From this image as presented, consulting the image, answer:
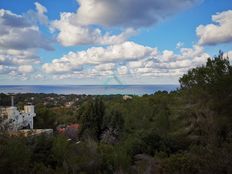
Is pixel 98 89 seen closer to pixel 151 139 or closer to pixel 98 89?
pixel 98 89

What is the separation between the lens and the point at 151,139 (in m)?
20.3

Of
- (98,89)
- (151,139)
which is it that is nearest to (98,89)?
(98,89)

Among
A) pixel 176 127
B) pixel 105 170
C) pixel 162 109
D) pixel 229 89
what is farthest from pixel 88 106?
pixel 105 170

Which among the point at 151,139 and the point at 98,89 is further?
the point at 98,89

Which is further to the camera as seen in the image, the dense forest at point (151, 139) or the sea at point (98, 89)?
the sea at point (98, 89)

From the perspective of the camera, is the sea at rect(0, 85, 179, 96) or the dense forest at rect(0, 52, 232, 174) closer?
the dense forest at rect(0, 52, 232, 174)

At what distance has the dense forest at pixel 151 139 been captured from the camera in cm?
927

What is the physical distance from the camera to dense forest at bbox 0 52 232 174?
30.4ft

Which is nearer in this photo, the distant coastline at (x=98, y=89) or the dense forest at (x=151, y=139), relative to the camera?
the dense forest at (x=151, y=139)

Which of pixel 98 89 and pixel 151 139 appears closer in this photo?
pixel 151 139

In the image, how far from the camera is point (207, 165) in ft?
21.7

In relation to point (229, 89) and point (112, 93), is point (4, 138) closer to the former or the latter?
point (229, 89)

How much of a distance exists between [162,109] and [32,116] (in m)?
14.7

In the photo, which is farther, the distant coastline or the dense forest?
the distant coastline
